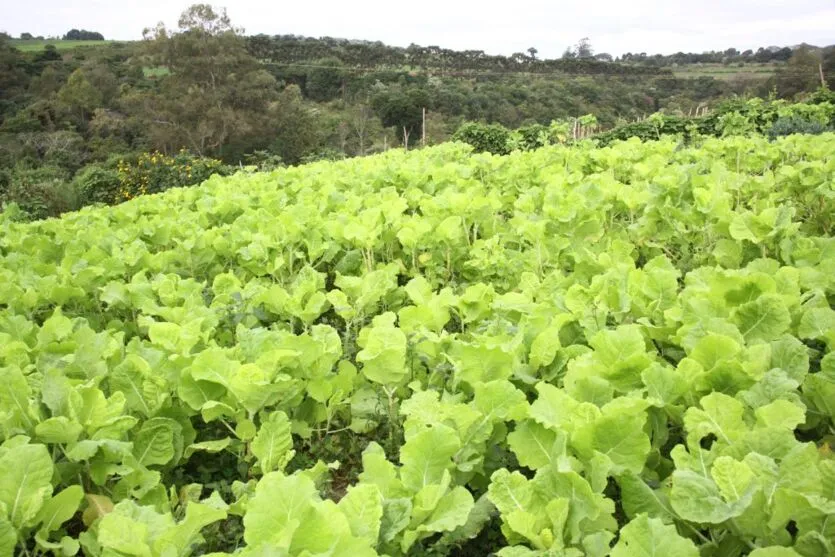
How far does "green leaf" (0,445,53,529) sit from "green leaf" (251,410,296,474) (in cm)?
50

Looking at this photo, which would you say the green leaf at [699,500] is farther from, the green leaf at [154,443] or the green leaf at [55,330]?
the green leaf at [55,330]

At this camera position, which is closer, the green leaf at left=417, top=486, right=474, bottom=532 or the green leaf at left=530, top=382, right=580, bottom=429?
the green leaf at left=417, top=486, right=474, bottom=532

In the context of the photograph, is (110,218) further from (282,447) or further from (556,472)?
(556,472)

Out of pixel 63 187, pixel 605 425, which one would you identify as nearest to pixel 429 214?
pixel 605 425

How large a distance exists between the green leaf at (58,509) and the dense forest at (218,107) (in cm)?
2284

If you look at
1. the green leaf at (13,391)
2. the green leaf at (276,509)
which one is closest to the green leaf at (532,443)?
the green leaf at (276,509)

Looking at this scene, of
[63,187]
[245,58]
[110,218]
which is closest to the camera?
[110,218]

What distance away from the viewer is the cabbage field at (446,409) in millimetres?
1143

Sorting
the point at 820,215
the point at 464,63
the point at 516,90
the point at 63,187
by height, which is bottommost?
the point at 63,187

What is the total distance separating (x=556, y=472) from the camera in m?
1.22

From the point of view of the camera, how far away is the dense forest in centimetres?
2939

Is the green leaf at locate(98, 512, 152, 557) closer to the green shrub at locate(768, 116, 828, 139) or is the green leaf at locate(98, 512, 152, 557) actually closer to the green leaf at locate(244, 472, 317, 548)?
the green leaf at locate(244, 472, 317, 548)

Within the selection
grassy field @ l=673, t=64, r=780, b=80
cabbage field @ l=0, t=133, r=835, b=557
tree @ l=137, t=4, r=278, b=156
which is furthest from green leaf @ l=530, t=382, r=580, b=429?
grassy field @ l=673, t=64, r=780, b=80

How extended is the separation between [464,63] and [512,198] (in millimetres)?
82072
